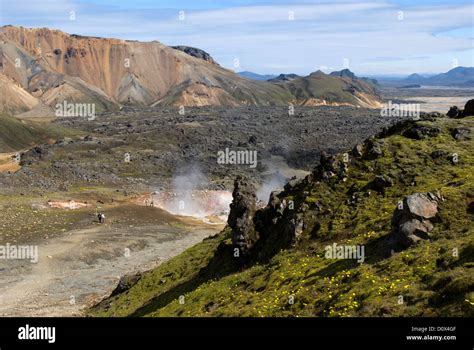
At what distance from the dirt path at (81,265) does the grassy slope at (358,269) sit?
7899 mm

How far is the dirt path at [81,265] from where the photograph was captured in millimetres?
53906

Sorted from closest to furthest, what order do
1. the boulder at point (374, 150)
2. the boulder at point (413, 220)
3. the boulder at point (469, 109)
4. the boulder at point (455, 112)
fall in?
the boulder at point (413, 220) → the boulder at point (374, 150) → the boulder at point (469, 109) → the boulder at point (455, 112)

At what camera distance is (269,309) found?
94.1 ft

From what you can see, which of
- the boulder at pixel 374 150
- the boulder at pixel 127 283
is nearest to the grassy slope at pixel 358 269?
the boulder at pixel 374 150

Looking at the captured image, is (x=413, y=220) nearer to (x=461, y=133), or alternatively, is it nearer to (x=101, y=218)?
(x=461, y=133)

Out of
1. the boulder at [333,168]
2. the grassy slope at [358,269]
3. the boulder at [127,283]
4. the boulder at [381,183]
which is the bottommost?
the boulder at [127,283]

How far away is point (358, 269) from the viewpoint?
96.9 feet

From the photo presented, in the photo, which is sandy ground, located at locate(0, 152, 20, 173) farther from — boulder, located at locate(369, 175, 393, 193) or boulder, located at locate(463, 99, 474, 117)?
boulder, located at locate(369, 175, 393, 193)

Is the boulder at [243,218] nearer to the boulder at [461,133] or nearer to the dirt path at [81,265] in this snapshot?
the dirt path at [81,265]

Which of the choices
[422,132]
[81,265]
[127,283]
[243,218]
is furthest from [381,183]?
[81,265]

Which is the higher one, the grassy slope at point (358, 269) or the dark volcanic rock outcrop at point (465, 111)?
the dark volcanic rock outcrop at point (465, 111)
